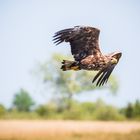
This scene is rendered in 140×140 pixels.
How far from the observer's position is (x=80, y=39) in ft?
50.4

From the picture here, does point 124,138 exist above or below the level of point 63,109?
below

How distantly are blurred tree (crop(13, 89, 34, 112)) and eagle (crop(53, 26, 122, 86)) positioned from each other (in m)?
36.3

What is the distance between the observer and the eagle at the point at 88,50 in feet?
47.6

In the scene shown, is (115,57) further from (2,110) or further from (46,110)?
(46,110)

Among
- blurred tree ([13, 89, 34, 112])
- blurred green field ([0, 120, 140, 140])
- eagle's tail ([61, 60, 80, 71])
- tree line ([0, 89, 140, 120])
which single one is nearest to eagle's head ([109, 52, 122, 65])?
eagle's tail ([61, 60, 80, 71])

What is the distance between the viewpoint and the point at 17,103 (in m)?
55.5

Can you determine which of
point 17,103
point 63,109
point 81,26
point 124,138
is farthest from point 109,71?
point 17,103

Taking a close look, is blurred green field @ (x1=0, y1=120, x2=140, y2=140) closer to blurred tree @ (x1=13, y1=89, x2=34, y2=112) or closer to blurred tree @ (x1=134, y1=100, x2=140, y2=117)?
blurred tree @ (x1=134, y1=100, x2=140, y2=117)

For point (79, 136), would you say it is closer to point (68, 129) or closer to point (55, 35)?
point (68, 129)

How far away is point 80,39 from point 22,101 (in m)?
41.0

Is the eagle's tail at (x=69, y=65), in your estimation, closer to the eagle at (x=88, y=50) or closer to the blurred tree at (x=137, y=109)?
the eagle at (x=88, y=50)

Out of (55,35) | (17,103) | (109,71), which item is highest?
(17,103)

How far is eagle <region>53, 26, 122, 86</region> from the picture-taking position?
47.6ft

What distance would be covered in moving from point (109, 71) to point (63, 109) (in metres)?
34.8
